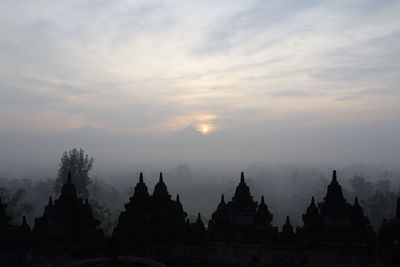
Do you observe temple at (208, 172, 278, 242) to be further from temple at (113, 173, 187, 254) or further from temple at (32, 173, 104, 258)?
temple at (32, 173, 104, 258)

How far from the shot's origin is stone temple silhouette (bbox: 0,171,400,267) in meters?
13.2

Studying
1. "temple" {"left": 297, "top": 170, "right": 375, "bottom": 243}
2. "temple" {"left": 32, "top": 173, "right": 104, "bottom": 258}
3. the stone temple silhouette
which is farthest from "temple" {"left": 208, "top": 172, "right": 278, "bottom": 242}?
"temple" {"left": 32, "top": 173, "right": 104, "bottom": 258}

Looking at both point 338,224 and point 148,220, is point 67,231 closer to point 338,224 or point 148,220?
point 148,220

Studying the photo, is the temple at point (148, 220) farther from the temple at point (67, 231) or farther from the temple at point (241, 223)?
the temple at point (241, 223)

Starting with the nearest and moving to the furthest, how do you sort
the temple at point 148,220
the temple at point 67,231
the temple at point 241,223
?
the temple at point 67,231
the temple at point 241,223
the temple at point 148,220

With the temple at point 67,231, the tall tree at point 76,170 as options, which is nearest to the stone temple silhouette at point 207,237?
the temple at point 67,231

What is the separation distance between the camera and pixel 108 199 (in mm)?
88062

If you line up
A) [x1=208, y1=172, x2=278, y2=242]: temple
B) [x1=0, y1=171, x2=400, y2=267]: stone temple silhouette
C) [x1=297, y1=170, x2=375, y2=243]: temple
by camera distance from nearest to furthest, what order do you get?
[x1=297, y1=170, x2=375, y2=243]: temple < [x1=0, y1=171, x2=400, y2=267]: stone temple silhouette < [x1=208, y1=172, x2=278, y2=242]: temple

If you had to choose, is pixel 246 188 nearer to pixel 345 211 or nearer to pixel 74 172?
pixel 345 211

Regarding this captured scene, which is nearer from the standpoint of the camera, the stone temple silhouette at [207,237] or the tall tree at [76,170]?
the stone temple silhouette at [207,237]

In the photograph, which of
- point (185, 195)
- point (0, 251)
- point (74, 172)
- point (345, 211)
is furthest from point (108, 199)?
point (345, 211)

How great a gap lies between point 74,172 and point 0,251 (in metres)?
38.4

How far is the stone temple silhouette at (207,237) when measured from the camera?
13.2 meters

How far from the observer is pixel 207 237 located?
47.2ft
